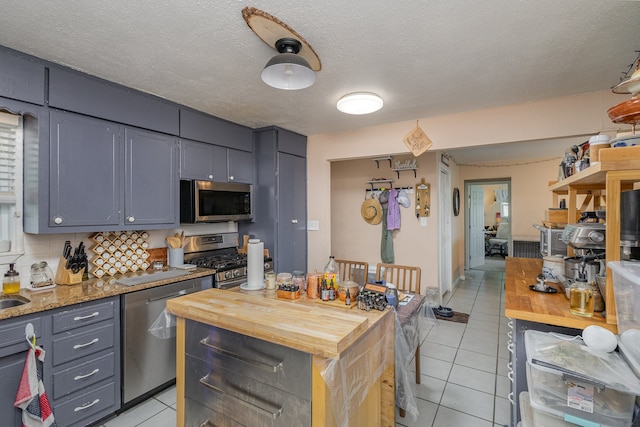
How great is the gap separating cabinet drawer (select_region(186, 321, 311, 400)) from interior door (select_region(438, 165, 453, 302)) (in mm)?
3588

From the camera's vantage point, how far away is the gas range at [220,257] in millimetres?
2844

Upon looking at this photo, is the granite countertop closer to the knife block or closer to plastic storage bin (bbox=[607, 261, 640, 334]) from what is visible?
the knife block

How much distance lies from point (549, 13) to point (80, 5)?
2.24m

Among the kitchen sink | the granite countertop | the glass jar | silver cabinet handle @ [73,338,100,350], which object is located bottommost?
silver cabinet handle @ [73,338,100,350]

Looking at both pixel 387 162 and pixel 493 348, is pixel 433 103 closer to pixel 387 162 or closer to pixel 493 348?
pixel 387 162

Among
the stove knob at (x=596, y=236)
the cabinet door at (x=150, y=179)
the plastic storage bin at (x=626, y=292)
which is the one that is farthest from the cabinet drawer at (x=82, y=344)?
the stove knob at (x=596, y=236)

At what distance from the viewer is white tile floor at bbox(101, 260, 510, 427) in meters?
2.04

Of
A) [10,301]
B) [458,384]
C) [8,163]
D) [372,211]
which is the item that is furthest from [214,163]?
[458,384]

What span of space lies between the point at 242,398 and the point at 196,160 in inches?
89.3

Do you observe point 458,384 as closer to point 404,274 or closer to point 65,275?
point 404,274

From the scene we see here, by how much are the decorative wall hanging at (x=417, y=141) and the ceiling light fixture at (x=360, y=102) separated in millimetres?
818

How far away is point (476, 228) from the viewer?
707 centimetres

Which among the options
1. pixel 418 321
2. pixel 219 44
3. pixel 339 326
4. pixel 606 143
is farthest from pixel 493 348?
pixel 219 44

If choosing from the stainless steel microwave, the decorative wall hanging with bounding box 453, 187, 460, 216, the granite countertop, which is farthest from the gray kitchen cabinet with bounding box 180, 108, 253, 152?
the decorative wall hanging with bounding box 453, 187, 460, 216
